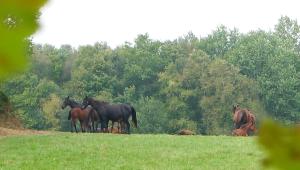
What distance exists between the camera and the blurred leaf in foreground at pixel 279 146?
36 centimetres

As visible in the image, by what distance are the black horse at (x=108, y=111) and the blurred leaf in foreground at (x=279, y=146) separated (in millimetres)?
19480

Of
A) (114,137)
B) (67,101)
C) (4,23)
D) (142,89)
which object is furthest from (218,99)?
(4,23)

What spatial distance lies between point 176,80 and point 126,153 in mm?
32954

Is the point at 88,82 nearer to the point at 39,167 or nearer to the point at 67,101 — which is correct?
the point at 67,101

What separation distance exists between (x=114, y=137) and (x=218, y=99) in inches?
1039

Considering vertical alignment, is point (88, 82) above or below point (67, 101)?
above

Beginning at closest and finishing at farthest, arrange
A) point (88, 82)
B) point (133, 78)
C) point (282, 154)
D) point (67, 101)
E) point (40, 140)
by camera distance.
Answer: point (282, 154) < point (40, 140) < point (67, 101) < point (88, 82) < point (133, 78)

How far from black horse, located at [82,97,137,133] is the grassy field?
3.99 metres

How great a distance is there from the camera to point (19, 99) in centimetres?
4331

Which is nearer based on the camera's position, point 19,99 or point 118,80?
point 19,99

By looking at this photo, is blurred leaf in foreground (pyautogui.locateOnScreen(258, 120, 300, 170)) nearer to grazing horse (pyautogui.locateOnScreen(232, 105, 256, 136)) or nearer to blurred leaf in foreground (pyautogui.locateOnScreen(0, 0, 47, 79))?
blurred leaf in foreground (pyautogui.locateOnScreen(0, 0, 47, 79))

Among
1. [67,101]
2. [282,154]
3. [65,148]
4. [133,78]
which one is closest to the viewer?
[282,154]

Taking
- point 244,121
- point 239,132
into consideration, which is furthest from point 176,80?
point 239,132

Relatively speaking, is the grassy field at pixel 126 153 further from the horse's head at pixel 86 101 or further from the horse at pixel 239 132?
the horse at pixel 239 132
